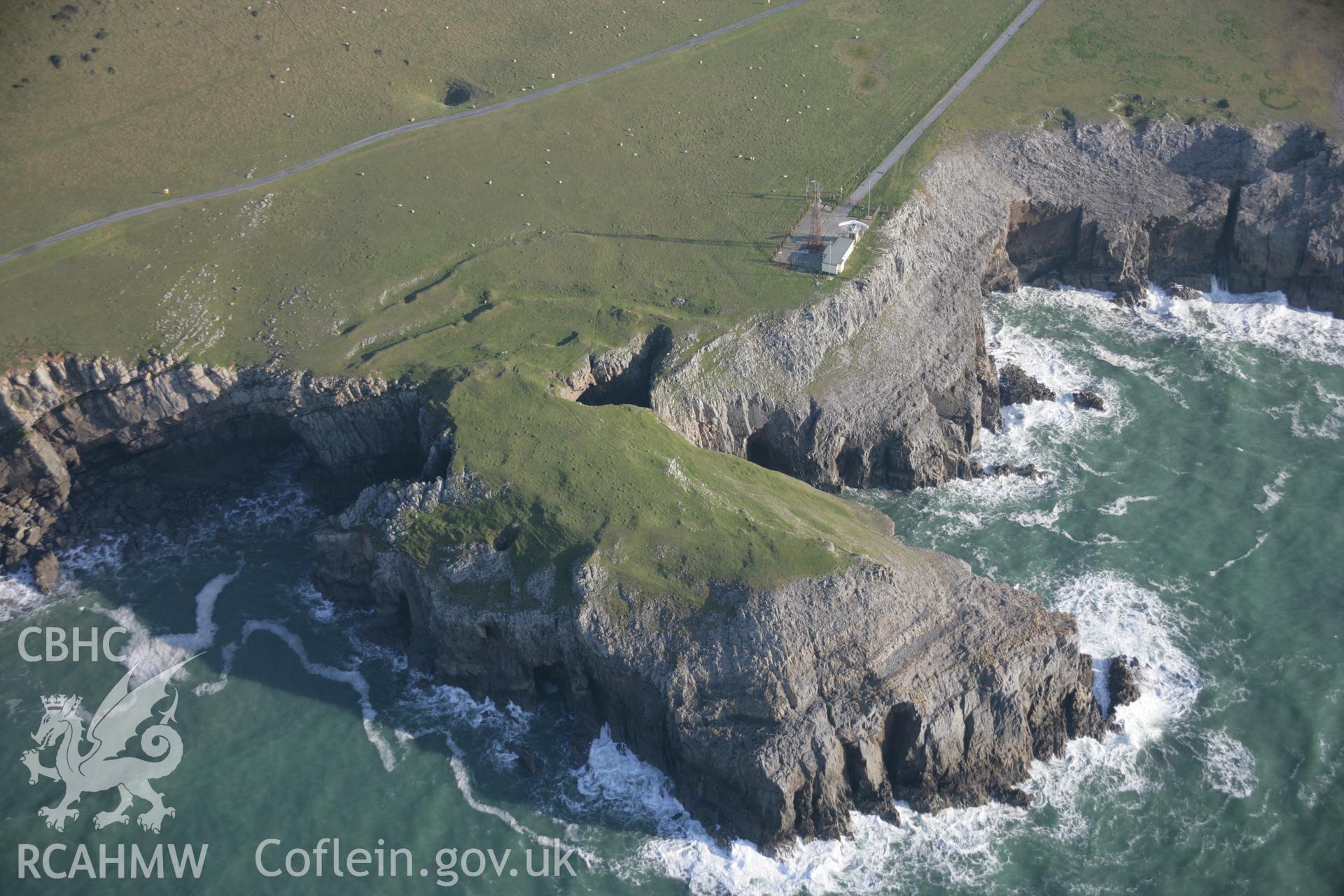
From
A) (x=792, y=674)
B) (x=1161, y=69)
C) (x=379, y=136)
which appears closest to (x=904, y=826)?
(x=792, y=674)

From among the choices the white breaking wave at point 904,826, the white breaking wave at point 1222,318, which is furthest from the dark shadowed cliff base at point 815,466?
the white breaking wave at point 1222,318

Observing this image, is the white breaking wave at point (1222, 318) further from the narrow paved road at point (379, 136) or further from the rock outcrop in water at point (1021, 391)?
the narrow paved road at point (379, 136)

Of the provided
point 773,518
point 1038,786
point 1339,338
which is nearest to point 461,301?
point 773,518

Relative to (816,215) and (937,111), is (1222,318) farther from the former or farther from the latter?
(816,215)

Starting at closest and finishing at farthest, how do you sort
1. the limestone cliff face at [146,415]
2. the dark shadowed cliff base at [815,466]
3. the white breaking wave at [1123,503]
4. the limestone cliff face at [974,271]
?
the dark shadowed cliff base at [815,466] < the limestone cliff face at [146,415] < the white breaking wave at [1123,503] < the limestone cliff face at [974,271]

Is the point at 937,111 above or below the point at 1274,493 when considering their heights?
above

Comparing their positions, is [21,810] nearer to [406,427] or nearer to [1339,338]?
[406,427]
